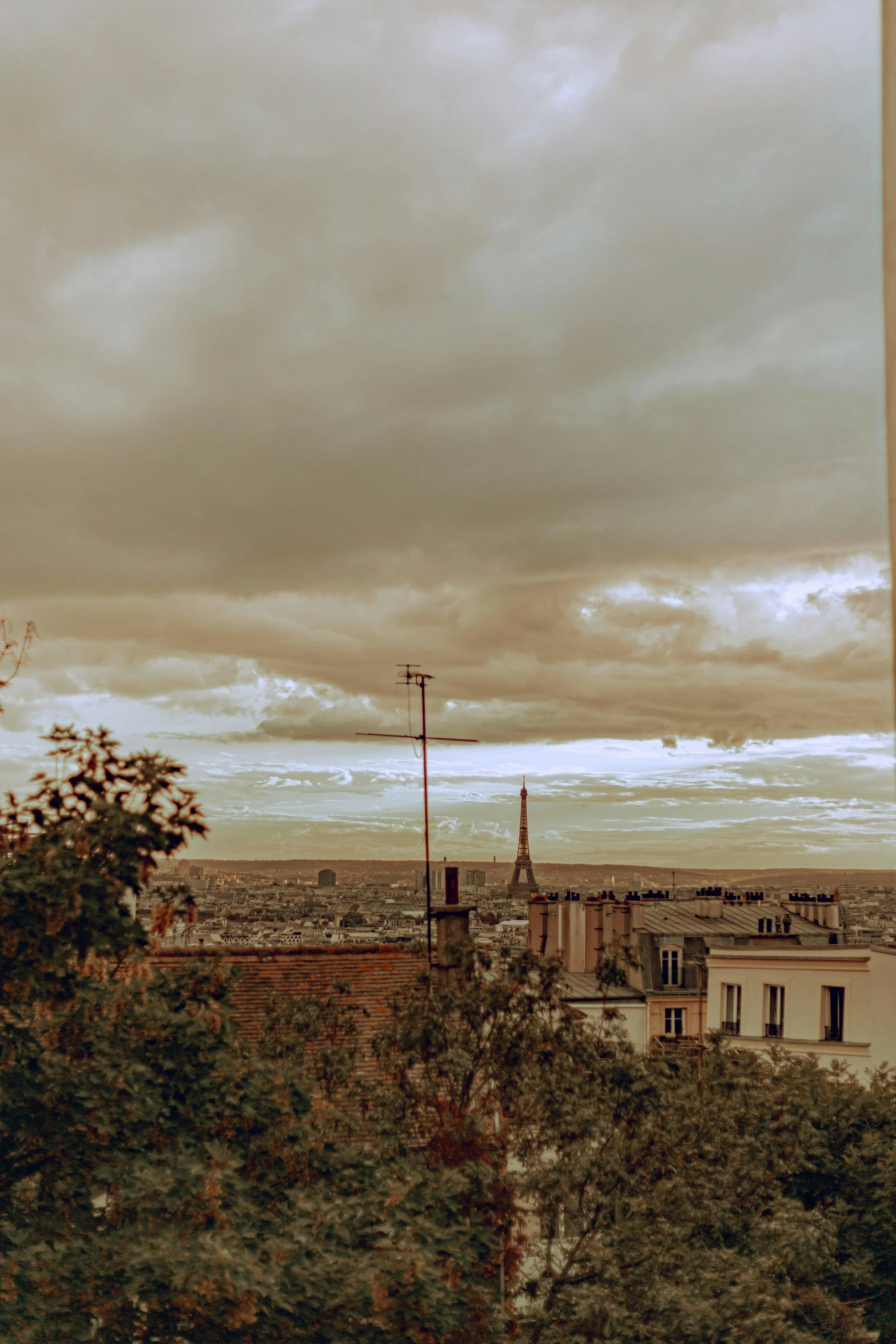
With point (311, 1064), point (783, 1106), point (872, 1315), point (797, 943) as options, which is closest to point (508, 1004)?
point (311, 1064)

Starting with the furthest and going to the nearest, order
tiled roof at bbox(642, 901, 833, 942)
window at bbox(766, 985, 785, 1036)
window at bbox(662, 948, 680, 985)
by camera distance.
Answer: tiled roof at bbox(642, 901, 833, 942) → window at bbox(662, 948, 680, 985) → window at bbox(766, 985, 785, 1036)

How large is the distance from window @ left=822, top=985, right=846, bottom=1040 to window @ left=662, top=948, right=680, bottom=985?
305 centimetres

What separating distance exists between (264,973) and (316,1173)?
139 inches

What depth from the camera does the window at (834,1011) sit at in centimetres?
1709

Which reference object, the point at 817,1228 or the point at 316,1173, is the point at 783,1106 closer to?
the point at 817,1228

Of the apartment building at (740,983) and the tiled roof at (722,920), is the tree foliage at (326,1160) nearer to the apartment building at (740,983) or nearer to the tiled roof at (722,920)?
the apartment building at (740,983)

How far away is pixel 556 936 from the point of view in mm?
16656

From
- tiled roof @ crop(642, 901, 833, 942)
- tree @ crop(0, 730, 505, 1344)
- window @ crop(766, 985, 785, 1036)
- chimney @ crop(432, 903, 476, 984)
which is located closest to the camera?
tree @ crop(0, 730, 505, 1344)

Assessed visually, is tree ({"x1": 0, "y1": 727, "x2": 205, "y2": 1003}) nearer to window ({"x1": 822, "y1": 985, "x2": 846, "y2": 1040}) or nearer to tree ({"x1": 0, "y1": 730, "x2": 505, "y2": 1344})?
tree ({"x1": 0, "y1": 730, "x2": 505, "y2": 1344})

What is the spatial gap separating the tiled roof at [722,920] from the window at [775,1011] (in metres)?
2.56

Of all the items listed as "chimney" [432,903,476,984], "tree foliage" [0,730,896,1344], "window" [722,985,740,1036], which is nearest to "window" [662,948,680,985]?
"window" [722,985,740,1036]

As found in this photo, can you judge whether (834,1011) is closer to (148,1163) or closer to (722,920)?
(722,920)

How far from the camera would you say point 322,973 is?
9.20 meters

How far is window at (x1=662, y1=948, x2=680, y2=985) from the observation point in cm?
1970
